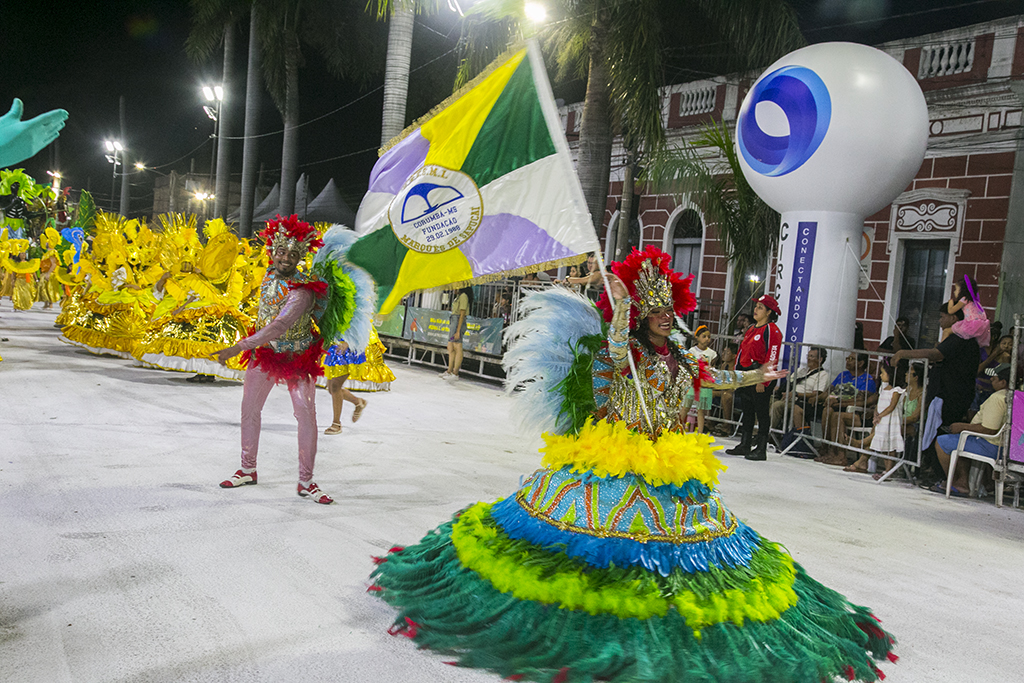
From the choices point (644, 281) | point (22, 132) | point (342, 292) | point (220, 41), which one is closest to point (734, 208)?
point (342, 292)

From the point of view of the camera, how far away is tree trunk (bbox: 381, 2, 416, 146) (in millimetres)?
13094

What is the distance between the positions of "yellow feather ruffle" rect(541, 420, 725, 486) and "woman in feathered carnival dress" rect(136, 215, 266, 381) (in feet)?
25.5

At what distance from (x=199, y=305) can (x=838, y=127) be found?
29.0 ft

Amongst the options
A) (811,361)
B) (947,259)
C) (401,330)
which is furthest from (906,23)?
(401,330)

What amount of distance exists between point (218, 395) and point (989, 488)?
29.9 ft

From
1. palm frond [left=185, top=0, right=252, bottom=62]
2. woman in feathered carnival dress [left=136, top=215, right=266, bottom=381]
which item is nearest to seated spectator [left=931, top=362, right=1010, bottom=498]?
woman in feathered carnival dress [left=136, top=215, right=266, bottom=381]

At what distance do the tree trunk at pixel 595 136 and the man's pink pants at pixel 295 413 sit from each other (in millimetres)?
7219

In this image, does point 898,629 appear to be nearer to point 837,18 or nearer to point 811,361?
point 811,361

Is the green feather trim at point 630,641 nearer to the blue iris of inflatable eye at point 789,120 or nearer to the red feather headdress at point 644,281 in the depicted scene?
the red feather headdress at point 644,281

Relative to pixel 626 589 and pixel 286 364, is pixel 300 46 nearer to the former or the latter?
pixel 286 364

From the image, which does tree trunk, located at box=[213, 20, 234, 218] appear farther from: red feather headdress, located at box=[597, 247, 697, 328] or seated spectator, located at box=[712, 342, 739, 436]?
red feather headdress, located at box=[597, 247, 697, 328]

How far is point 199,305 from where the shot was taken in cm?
1062

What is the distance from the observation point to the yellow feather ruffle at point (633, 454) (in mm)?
3303

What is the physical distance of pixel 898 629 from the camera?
3.84 metres
